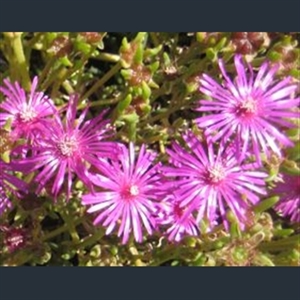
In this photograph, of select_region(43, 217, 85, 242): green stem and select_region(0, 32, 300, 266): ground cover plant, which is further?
select_region(43, 217, 85, 242): green stem

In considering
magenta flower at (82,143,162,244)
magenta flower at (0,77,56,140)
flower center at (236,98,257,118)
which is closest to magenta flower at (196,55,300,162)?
flower center at (236,98,257,118)

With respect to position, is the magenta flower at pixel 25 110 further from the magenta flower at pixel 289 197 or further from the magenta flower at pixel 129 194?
the magenta flower at pixel 289 197

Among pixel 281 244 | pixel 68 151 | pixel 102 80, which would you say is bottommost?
pixel 281 244

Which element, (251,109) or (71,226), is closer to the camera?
(251,109)

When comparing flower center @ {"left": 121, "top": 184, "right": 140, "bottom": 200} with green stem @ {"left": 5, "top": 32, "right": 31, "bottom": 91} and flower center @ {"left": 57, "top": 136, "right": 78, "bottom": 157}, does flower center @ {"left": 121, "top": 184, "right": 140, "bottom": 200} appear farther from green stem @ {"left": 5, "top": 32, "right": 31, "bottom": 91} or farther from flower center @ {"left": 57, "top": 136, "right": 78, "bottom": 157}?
green stem @ {"left": 5, "top": 32, "right": 31, "bottom": 91}

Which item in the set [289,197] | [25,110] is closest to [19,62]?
[25,110]

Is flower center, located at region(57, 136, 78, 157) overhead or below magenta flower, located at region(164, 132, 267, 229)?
overhead

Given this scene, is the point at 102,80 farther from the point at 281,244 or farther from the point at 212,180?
the point at 281,244

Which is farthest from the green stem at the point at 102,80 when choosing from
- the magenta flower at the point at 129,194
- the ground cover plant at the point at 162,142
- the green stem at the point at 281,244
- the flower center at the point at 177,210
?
the green stem at the point at 281,244
